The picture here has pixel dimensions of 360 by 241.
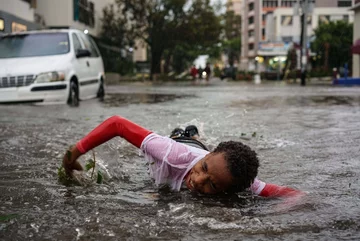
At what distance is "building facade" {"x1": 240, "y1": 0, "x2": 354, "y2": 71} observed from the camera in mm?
66675

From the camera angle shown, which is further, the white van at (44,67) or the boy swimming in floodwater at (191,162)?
the white van at (44,67)

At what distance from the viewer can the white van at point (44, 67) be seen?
402 inches

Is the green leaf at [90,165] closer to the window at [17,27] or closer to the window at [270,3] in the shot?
the window at [17,27]

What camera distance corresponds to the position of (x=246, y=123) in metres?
8.04

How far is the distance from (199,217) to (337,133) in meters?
4.31

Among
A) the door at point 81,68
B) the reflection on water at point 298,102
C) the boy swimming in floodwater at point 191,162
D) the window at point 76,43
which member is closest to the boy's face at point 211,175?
the boy swimming in floodwater at point 191,162

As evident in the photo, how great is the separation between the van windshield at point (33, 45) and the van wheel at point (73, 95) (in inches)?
27.6

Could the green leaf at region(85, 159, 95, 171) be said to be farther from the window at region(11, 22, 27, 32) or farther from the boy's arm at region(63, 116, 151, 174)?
the window at region(11, 22, 27, 32)

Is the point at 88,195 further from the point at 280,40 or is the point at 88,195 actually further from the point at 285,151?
the point at 280,40

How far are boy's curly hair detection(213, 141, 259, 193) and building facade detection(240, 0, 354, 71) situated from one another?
49.6 m

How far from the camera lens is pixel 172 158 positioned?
139 inches

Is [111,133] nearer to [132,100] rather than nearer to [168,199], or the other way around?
[168,199]

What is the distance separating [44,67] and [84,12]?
98.1ft

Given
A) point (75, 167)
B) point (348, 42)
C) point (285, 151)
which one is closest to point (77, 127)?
point (285, 151)
